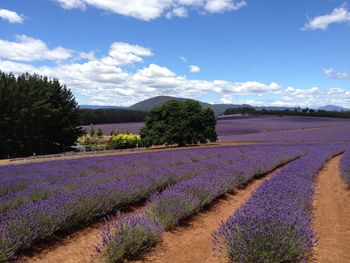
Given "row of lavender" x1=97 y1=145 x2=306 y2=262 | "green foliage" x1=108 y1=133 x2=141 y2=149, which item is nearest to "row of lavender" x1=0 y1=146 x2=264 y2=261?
"row of lavender" x1=97 y1=145 x2=306 y2=262

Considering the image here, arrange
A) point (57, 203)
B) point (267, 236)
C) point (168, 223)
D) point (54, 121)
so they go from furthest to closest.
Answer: point (54, 121), point (168, 223), point (57, 203), point (267, 236)

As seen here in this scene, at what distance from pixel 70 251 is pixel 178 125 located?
28.6 meters

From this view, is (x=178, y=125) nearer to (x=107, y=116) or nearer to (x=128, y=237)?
(x=128, y=237)

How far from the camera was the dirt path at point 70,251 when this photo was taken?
15.1ft

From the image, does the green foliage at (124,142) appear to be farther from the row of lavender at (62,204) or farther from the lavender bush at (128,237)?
the lavender bush at (128,237)

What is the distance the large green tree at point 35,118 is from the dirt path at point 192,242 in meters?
28.9

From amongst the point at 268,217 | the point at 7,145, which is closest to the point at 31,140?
the point at 7,145

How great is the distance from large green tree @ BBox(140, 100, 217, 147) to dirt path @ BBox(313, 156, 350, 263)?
22179 mm

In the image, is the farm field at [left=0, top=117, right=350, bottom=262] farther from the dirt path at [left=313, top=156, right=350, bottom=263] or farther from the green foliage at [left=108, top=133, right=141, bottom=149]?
the green foliage at [left=108, top=133, right=141, bottom=149]

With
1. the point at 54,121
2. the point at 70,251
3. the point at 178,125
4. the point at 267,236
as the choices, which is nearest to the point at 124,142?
the point at 54,121

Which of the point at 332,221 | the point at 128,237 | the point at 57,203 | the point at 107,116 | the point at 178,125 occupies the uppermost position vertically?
the point at 107,116

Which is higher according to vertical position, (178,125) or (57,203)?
(178,125)

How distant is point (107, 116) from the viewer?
8250cm

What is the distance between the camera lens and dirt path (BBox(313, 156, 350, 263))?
4.63m
